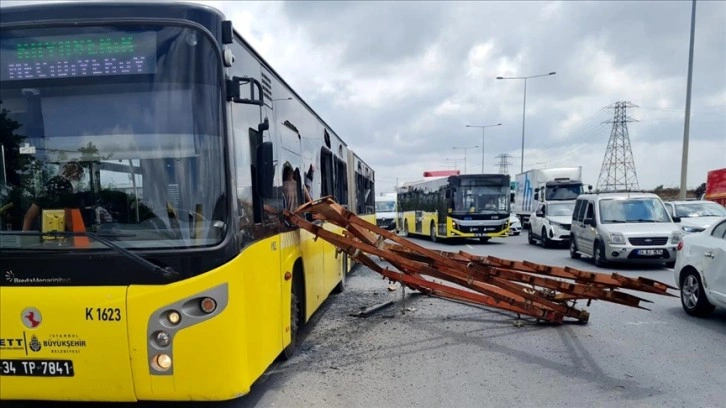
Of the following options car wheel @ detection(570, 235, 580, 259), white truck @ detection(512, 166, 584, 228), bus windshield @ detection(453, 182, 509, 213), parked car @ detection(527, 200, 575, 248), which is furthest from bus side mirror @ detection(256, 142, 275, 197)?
white truck @ detection(512, 166, 584, 228)

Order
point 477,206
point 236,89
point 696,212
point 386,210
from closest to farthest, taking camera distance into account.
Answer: point 236,89
point 696,212
point 477,206
point 386,210

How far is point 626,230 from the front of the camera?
13.7 meters

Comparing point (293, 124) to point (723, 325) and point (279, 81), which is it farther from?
point (723, 325)

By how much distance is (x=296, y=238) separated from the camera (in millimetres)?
6234

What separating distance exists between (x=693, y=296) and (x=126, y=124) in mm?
7948

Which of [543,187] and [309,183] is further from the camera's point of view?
[543,187]

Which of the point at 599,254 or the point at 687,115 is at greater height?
the point at 687,115

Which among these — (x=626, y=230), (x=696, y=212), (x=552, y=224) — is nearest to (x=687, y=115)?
(x=696, y=212)

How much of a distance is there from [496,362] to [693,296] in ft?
13.0

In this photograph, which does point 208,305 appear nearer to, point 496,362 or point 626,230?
point 496,362

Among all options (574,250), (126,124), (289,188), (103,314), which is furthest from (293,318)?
(574,250)

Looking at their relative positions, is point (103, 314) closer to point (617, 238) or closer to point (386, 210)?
point (617, 238)

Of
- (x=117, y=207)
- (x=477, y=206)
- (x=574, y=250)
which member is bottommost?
(x=574, y=250)

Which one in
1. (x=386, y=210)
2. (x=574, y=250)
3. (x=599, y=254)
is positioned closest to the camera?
(x=599, y=254)
